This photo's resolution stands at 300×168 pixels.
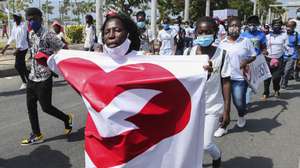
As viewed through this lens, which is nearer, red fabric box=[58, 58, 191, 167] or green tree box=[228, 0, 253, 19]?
red fabric box=[58, 58, 191, 167]

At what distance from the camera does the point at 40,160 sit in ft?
16.3

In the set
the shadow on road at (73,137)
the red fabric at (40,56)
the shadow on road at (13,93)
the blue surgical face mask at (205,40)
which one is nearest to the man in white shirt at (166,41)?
the shadow on road at (13,93)

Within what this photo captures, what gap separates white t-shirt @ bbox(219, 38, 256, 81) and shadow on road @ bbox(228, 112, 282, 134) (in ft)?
2.60

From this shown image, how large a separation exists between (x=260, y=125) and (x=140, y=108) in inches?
174

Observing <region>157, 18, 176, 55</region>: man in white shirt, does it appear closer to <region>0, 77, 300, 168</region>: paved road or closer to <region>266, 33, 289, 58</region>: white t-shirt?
<region>266, 33, 289, 58</region>: white t-shirt

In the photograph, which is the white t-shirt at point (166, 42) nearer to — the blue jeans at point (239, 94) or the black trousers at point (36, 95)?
the blue jeans at point (239, 94)

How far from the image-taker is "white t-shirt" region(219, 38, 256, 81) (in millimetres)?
6055

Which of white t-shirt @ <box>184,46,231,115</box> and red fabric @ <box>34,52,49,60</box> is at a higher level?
red fabric @ <box>34,52,49,60</box>

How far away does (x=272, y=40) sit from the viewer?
32.7 ft

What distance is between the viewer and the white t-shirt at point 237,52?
6.05m

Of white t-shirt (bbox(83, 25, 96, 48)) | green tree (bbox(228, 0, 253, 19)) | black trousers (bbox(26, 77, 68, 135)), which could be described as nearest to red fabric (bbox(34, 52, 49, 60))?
black trousers (bbox(26, 77, 68, 135))

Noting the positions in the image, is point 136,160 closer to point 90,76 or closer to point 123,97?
point 123,97

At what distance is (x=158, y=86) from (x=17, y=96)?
662 cm

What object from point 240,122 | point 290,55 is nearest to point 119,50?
point 240,122
